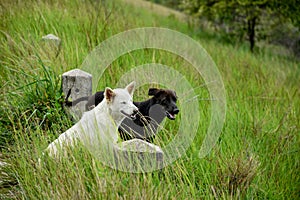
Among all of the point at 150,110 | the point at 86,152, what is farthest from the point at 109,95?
the point at 150,110

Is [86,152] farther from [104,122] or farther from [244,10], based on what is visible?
[244,10]

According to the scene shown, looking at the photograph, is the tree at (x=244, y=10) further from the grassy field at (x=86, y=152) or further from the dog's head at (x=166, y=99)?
the dog's head at (x=166, y=99)

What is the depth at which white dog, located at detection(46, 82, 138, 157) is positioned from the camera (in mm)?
2512

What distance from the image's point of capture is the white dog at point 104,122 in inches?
98.9

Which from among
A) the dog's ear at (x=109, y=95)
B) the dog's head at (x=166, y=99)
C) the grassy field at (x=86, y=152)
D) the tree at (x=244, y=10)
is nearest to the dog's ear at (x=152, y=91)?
the dog's head at (x=166, y=99)

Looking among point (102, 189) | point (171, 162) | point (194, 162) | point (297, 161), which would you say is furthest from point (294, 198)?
point (102, 189)

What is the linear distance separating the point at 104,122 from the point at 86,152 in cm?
24

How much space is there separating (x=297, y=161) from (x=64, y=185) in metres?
2.10

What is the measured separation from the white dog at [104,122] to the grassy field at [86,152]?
103mm

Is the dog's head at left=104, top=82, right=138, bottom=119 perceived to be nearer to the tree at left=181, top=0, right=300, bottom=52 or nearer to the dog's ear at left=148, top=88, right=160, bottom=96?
the dog's ear at left=148, top=88, right=160, bottom=96

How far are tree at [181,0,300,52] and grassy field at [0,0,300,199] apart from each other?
4.69m

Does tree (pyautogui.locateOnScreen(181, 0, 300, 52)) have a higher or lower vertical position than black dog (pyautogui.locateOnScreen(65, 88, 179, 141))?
lower

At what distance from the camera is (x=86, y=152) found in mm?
2686

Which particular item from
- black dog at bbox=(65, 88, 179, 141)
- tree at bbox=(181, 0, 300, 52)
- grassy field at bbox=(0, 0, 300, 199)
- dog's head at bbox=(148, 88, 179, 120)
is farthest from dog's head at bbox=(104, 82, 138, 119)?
tree at bbox=(181, 0, 300, 52)
